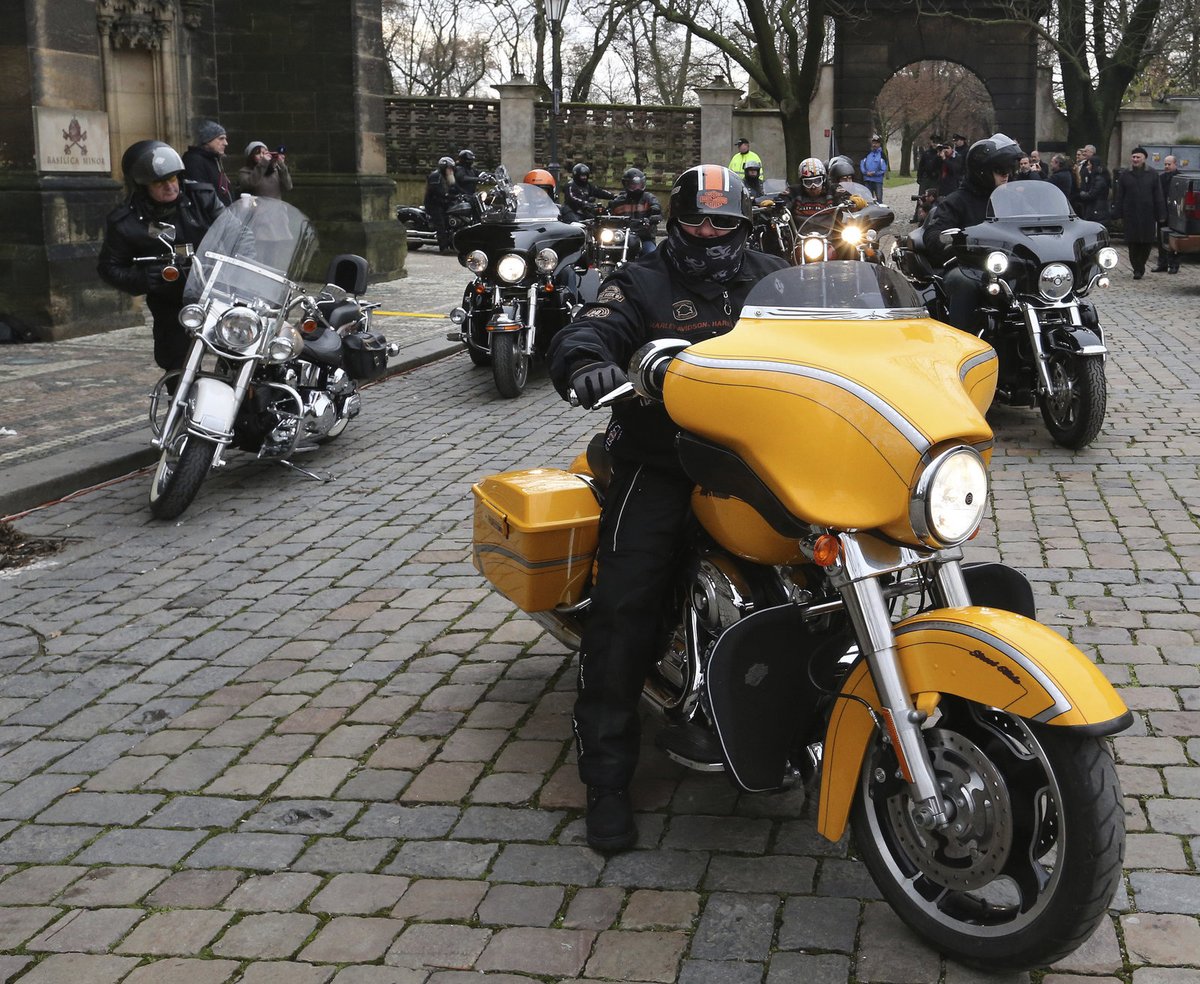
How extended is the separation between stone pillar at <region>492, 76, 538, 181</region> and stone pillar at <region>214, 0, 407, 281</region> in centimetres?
1729

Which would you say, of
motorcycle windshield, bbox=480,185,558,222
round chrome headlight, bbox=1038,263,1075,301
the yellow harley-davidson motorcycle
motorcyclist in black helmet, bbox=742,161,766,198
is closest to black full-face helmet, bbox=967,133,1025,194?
round chrome headlight, bbox=1038,263,1075,301

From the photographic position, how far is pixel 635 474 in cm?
401

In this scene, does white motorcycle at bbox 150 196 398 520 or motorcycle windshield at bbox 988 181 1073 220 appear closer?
white motorcycle at bbox 150 196 398 520

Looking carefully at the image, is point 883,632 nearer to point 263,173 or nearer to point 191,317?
point 191,317

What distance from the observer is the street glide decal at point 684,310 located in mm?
4176

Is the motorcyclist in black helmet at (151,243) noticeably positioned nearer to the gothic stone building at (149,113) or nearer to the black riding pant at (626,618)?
the black riding pant at (626,618)

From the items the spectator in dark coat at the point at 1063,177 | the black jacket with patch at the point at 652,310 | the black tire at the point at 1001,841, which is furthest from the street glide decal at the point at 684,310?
the spectator in dark coat at the point at 1063,177

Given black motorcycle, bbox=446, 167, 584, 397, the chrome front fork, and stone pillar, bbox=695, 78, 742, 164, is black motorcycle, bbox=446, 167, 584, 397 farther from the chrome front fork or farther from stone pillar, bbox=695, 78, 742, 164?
stone pillar, bbox=695, 78, 742, 164

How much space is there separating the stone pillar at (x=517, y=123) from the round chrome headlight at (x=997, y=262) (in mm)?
28535

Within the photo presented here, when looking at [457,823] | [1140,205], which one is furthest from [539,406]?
[1140,205]

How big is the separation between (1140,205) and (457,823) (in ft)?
64.6

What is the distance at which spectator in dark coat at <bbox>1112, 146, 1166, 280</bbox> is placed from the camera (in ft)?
70.4

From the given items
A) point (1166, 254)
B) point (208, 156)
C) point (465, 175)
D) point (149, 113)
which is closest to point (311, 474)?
point (208, 156)

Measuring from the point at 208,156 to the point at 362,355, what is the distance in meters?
3.65
